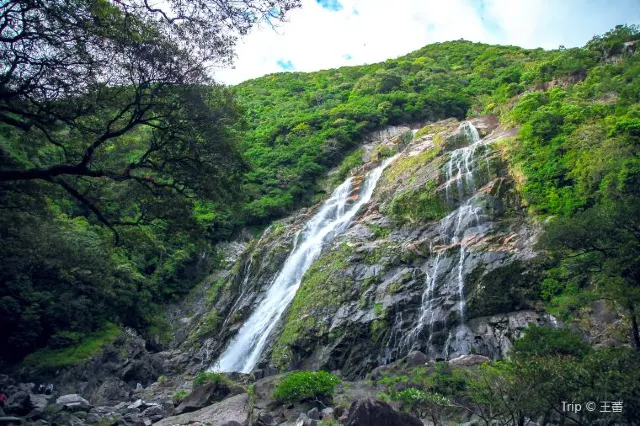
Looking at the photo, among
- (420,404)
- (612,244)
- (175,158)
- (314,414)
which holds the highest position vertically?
(175,158)

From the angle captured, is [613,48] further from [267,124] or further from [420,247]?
[267,124]

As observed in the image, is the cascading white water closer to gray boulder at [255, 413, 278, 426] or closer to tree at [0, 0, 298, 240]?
gray boulder at [255, 413, 278, 426]

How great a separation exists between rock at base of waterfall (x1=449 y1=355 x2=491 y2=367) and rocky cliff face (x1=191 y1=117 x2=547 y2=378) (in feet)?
2.92

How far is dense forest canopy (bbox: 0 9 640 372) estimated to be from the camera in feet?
30.1

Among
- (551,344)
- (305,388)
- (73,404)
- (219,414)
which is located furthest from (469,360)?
(73,404)

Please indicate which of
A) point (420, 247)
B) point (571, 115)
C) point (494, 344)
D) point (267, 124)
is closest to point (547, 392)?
point (494, 344)

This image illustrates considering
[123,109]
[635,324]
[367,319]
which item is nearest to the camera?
[123,109]

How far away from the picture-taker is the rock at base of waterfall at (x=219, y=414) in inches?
508

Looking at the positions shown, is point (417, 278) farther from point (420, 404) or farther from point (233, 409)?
point (233, 409)

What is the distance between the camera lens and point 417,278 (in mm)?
19797

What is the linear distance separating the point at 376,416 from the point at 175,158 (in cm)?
721

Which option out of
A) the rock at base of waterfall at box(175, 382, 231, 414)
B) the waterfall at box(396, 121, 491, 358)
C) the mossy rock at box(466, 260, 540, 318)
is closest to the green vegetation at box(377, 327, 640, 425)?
the mossy rock at box(466, 260, 540, 318)

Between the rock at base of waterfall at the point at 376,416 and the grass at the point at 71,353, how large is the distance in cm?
1586

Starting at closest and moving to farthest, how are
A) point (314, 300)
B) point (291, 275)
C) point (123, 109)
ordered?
point (123, 109) < point (314, 300) < point (291, 275)
